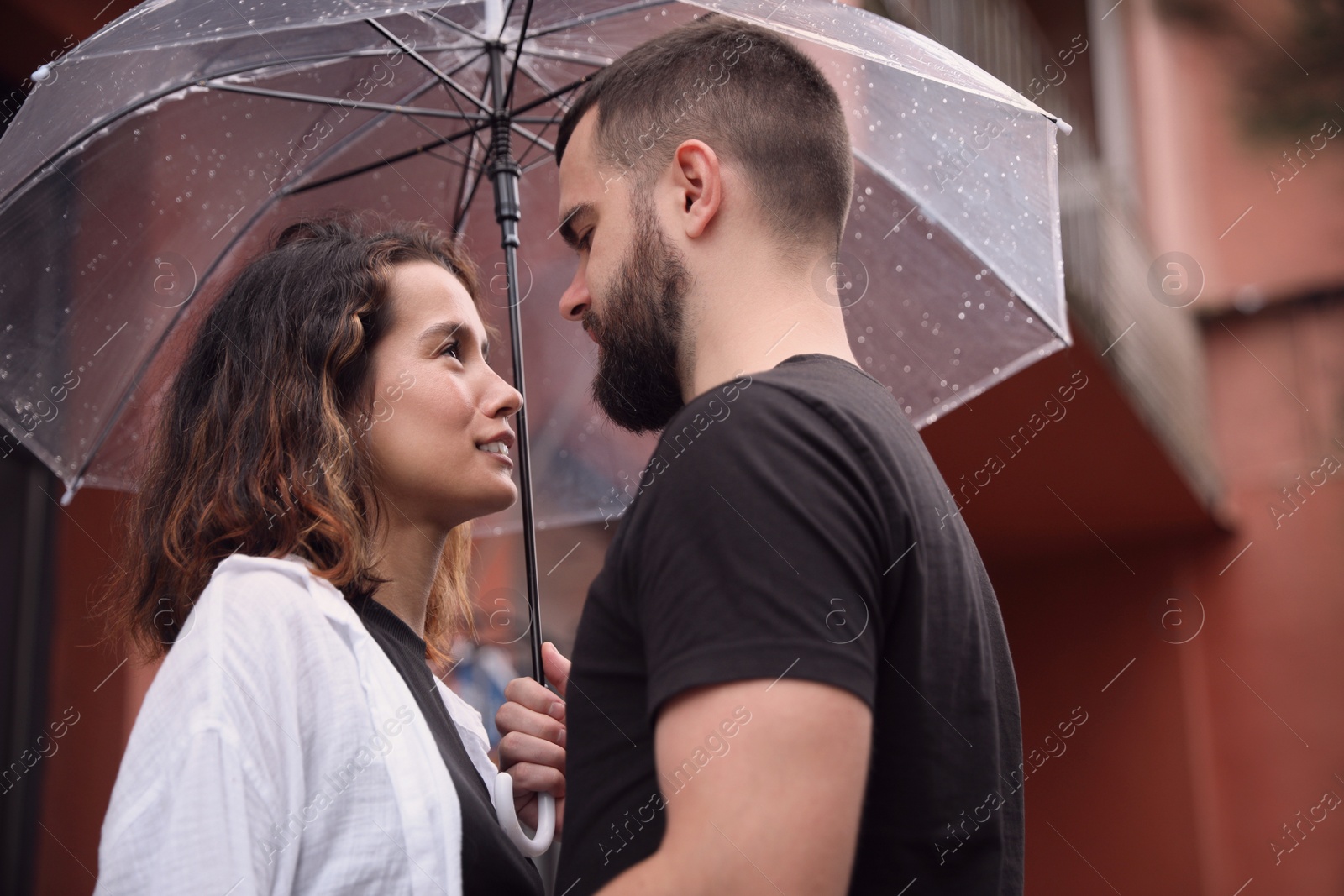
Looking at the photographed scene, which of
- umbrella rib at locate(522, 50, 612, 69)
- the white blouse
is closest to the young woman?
the white blouse

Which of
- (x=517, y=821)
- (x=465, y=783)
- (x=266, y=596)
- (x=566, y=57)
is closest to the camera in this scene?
(x=266, y=596)

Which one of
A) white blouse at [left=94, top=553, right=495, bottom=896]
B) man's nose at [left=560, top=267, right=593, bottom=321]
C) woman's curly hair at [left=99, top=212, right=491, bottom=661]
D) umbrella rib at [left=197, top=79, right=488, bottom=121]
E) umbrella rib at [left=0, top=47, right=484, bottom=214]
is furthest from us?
umbrella rib at [left=197, top=79, right=488, bottom=121]

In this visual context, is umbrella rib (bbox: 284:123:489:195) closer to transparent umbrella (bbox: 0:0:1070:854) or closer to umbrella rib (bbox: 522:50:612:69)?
transparent umbrella (bbox: 0:0:1070:854)

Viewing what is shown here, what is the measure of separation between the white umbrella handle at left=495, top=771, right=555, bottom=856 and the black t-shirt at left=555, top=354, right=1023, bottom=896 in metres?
0.54

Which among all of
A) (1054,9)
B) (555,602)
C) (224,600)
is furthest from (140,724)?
(1054,9)

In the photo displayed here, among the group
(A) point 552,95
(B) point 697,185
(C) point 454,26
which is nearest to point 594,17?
(A) point 552,95

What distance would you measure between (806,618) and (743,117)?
0.82 metres

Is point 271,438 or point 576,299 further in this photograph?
point 271,438

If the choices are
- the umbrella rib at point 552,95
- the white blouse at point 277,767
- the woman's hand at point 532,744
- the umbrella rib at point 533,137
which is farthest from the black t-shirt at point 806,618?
the umbrella rib at point 533,137

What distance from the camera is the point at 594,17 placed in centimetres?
243

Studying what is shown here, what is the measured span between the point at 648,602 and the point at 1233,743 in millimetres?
7225

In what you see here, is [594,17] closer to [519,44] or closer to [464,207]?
[519,44]

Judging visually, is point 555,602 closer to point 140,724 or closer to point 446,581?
point 446,581

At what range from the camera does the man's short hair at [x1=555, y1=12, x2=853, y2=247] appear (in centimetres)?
161
